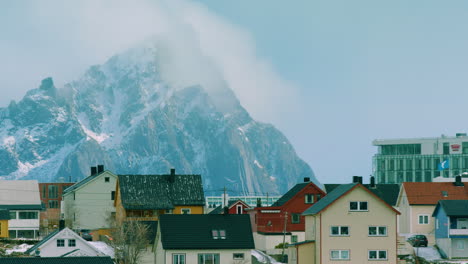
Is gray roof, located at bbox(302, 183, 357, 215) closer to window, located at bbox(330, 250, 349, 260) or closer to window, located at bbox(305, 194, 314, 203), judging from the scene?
window, located at bbox(330, 250, 349, 260)

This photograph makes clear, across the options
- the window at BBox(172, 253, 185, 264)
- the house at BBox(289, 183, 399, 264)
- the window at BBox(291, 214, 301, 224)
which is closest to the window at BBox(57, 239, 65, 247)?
the window at BBox(172, 253, 185, 264)

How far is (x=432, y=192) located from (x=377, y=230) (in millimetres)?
34068

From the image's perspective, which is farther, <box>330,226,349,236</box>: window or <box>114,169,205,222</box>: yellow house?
<box>114,169,205,222</box>: yellow house

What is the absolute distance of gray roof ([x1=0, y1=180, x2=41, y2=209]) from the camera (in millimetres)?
145250

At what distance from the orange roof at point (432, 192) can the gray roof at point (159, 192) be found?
26619mm

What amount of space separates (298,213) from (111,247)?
29332mm

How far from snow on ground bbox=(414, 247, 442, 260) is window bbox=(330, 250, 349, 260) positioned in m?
13.2

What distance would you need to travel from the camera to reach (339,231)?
308 feet

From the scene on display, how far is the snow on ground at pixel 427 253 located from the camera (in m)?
104

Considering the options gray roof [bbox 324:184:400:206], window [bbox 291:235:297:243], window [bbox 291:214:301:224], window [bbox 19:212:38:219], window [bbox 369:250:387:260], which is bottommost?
window [bbox 369:250:387:260]

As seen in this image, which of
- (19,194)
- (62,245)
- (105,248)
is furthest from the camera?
(19,194)

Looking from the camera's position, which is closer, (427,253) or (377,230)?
(377,230)

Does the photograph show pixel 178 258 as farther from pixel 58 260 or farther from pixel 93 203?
pixel 93 203

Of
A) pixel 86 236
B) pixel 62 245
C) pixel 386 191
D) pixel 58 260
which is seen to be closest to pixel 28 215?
pixel 86 236
